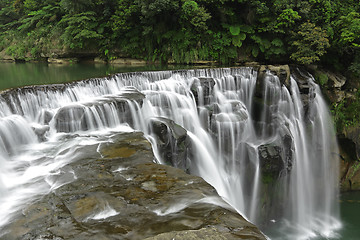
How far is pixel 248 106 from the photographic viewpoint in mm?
11930

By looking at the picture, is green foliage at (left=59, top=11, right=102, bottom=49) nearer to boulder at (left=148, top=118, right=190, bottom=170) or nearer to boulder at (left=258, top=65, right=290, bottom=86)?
boulder at (left=258, top=65, right=290, bottom=86)

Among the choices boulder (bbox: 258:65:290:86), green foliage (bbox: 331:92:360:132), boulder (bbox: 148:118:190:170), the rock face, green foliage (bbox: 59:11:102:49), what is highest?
green foliage (bbox: 59:11:102:49)

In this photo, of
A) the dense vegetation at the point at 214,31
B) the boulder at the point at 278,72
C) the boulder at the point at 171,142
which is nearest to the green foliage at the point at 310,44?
the dense vegetation at the point at 214,31

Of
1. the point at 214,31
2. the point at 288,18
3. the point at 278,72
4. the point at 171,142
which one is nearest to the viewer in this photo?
the point at 171,142

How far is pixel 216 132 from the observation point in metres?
9.80

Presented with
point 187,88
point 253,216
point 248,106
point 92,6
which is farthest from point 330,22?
point 92,6

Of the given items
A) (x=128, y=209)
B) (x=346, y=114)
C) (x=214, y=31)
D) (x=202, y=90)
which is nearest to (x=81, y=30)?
(x=214, y=31)

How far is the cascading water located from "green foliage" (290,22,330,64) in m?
2.21

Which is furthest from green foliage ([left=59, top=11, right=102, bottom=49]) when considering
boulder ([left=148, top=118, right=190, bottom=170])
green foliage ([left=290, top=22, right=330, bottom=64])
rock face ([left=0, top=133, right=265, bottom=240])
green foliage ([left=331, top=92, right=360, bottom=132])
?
rock face ([left=0, top=133, right=265, bottom=240])

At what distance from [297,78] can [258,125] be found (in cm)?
360

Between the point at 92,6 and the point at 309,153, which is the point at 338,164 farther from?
the point at 92,6

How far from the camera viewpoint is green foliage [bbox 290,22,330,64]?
43.4 feet

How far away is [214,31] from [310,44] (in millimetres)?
6545

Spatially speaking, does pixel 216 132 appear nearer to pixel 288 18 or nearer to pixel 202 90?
pixel 202 90
